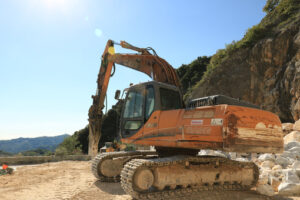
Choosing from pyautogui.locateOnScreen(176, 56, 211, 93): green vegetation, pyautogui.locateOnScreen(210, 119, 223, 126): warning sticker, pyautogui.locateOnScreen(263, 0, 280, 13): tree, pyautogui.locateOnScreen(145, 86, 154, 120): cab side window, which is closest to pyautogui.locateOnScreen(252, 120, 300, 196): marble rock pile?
pyautogui.locateOnScreen(210, 119, 223, 126): warning sticker

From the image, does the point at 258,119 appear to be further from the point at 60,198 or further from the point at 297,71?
the point at 297,71

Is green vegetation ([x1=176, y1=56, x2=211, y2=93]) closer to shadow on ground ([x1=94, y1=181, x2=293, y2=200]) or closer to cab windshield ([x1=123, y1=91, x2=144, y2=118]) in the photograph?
cab windshield ([x1=123, y1=91, x2=144, y2=118])

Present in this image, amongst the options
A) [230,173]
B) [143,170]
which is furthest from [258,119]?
[143,170]

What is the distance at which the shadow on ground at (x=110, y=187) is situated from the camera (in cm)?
537

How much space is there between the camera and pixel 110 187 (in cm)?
582

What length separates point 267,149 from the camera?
4312 mm

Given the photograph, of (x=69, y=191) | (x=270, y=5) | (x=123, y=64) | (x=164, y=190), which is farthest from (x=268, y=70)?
(x=69, y=191)

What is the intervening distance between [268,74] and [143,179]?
18423mm

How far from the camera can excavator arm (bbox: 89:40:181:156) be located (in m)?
7.55

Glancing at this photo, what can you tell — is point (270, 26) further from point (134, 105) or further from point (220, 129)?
point (220, 129)

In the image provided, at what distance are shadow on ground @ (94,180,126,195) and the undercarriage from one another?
828 mm

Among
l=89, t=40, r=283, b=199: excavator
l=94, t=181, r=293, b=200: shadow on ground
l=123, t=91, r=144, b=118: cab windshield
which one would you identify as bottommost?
l=94, t=181, r=293, b=200: shadow on ground

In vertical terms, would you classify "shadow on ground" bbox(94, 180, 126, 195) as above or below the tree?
below

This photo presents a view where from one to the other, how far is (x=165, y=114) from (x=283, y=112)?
50.6 ft
